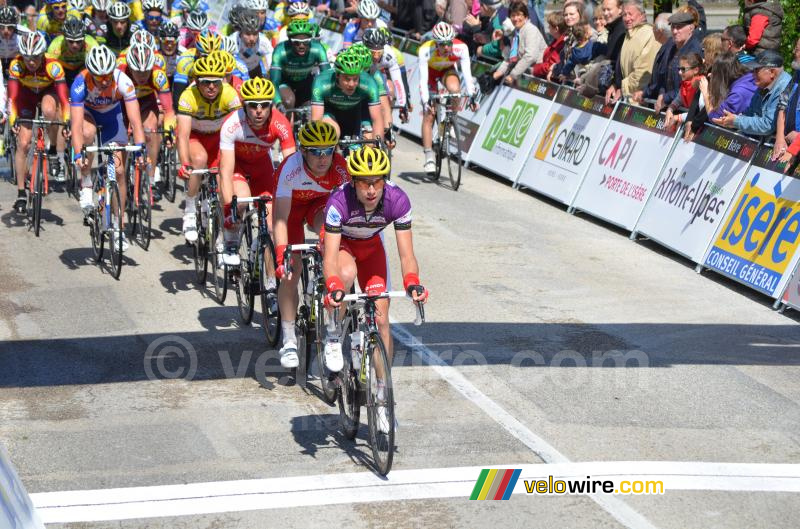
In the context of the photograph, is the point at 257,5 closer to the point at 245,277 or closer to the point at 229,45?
the point at 229,45

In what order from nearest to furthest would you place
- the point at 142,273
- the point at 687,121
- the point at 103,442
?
the point at 103,442
the point at 142,273
the point at 687,121

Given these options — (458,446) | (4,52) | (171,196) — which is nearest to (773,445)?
(458,446)

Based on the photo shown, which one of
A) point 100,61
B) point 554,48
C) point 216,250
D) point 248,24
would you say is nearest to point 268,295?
point 216,250

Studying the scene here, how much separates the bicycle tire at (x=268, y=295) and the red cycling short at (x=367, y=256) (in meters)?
1.73

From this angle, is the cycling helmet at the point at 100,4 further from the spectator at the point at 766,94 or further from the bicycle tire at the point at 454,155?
the spectator at the point at 766,94

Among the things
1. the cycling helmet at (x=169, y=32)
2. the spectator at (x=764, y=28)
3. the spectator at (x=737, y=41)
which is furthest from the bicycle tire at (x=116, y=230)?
the spectator at (x=764, y=28)

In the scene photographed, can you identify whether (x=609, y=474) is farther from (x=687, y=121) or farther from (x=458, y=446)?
(x=687, y=121)

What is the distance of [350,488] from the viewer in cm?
754

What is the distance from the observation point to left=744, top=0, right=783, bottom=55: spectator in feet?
45.8

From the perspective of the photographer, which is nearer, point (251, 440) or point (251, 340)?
point (251, 440)

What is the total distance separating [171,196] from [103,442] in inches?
336

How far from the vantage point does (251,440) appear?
838 centimetres

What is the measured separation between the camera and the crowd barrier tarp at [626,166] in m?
14.9

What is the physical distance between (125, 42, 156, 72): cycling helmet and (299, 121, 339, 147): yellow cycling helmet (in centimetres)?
526
